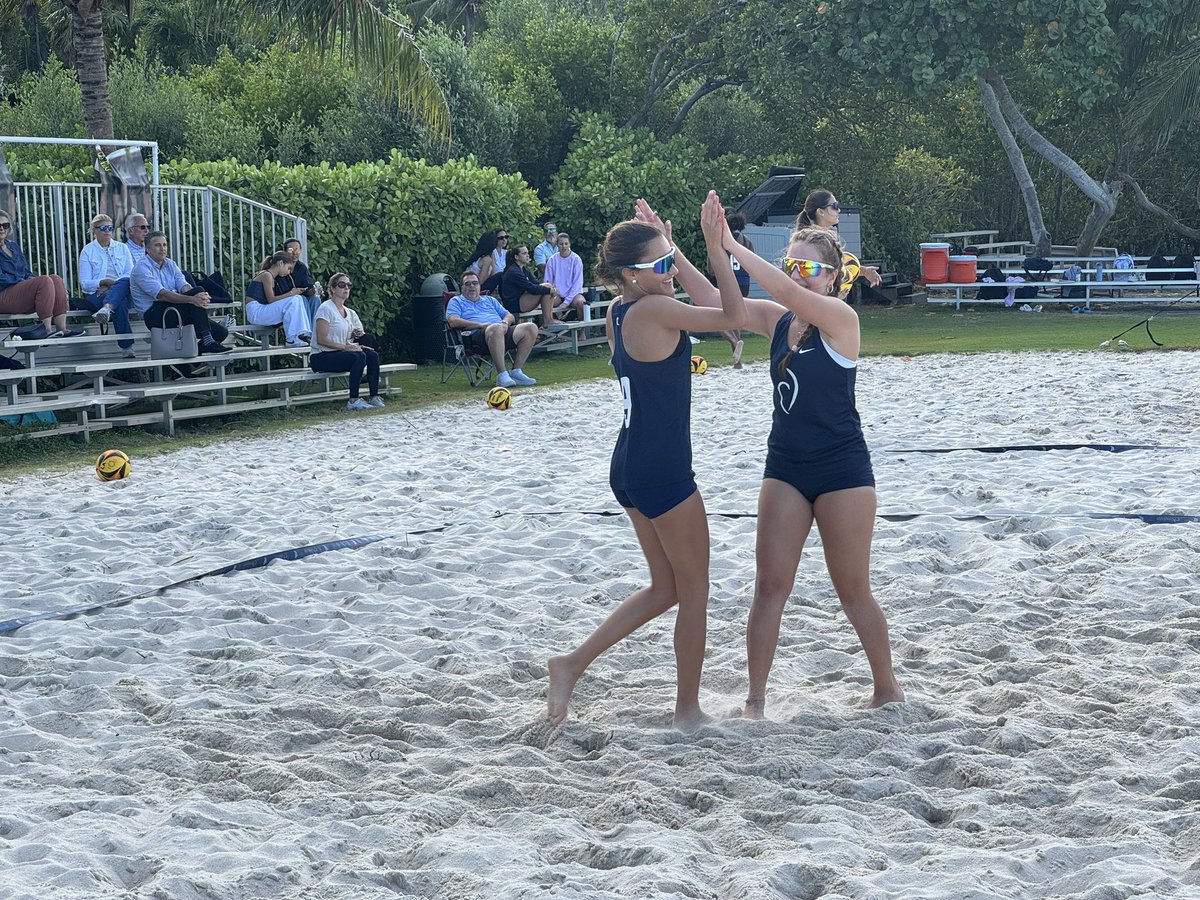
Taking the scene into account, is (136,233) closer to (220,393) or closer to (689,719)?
(220,393)

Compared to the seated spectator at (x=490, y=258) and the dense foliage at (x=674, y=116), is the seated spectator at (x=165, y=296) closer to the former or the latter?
the dense foliage at (x=674, y=116)

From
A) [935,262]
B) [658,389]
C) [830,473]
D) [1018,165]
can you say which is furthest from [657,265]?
[1018,165]

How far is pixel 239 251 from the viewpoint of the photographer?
14633 mm


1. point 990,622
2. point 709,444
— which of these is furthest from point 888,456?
point 990,622

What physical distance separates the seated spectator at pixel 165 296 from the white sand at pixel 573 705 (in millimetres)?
3638

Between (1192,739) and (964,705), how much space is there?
0.73 meters

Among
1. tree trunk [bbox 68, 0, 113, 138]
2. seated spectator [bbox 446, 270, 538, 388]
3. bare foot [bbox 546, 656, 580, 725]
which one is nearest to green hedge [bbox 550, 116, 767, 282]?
seated spectator [bbox 446, 270, 538, 388]

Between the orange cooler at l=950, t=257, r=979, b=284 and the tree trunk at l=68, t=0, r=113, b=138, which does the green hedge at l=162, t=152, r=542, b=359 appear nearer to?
the tree trunk at l=68, t=0, r=113, b=138

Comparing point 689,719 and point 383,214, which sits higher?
point 383,214

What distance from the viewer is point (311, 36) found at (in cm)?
1420

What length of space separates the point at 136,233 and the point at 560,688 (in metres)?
9.39

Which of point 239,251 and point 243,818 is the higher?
point 239,251

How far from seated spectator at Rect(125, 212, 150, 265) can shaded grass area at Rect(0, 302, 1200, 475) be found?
1.82 metres

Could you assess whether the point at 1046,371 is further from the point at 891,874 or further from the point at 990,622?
the point at 891,874
